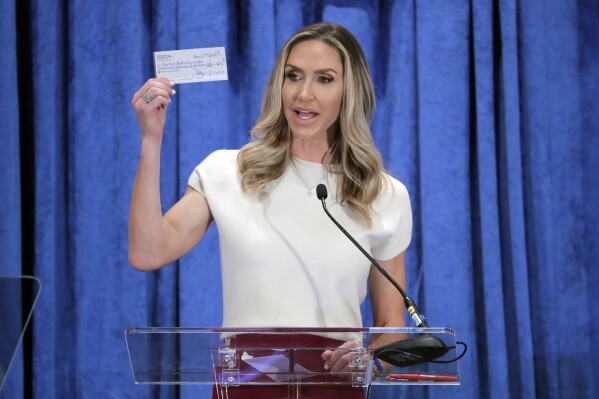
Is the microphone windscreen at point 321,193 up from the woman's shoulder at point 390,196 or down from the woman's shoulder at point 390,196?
down

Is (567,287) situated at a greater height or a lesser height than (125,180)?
lesser

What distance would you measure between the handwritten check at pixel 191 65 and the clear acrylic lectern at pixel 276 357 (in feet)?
2.09

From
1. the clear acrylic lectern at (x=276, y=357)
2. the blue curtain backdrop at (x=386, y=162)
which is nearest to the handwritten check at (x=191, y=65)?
the clear acrylic lectern at (x=276, y=357)

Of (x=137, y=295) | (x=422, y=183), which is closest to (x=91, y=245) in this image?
(x=137, y=295)

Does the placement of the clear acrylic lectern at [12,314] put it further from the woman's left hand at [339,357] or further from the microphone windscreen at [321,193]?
the microphone windscreen at [321,193]

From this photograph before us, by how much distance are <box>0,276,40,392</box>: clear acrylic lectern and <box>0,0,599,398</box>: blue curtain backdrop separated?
1.47 meters

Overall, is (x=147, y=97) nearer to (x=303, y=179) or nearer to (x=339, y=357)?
(x=303, y=179)

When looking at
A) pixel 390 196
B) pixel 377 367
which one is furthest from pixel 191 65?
pixel 377 367

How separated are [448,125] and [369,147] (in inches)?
39.8

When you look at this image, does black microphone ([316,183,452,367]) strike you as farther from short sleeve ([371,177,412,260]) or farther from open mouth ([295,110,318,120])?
open mouth ([295,110,318,120])

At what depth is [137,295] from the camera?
3070mm

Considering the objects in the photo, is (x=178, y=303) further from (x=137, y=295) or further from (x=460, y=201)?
(x=460, y=201)

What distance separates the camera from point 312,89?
6.95 ft

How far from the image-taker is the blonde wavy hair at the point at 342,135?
208cm
